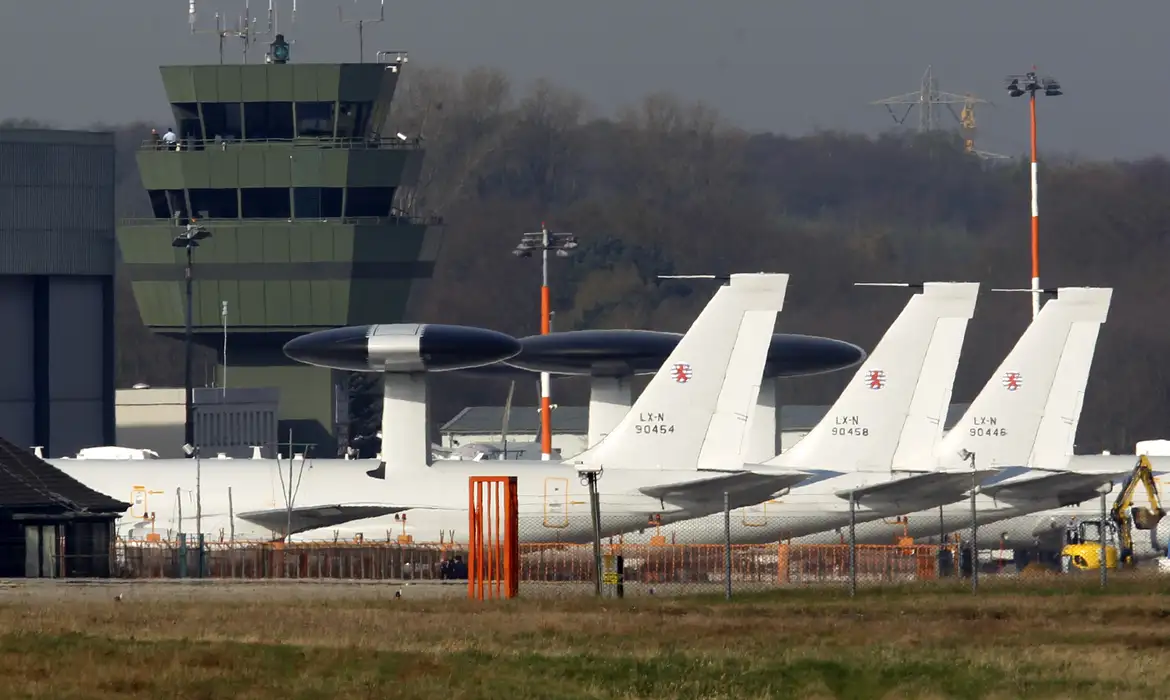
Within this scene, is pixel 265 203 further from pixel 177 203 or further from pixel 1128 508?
pixel 1128 508

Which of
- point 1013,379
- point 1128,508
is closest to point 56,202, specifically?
point 1013,379

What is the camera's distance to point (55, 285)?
87875 mm

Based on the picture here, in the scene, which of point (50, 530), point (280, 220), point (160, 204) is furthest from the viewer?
point (160, 204)

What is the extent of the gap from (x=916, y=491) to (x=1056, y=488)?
4.29m

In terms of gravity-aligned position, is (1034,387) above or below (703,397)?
above

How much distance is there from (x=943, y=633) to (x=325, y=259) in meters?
67.2

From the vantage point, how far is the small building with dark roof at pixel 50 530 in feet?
152

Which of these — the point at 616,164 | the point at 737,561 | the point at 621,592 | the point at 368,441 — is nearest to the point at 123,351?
the point at 368,441

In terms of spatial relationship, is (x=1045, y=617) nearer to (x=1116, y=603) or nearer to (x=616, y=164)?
(x=1116, y=603)

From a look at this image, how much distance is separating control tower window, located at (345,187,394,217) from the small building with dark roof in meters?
45.0

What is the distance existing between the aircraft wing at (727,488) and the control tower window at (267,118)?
46.5m

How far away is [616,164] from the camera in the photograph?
106312mm

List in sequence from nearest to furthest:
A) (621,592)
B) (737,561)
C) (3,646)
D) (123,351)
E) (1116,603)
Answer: (3,646) < (1116,603) < (621,592) < (737,561) < (123,351)

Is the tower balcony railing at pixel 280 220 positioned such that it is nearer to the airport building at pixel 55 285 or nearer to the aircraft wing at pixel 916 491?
the airport building at pixel 55 285
